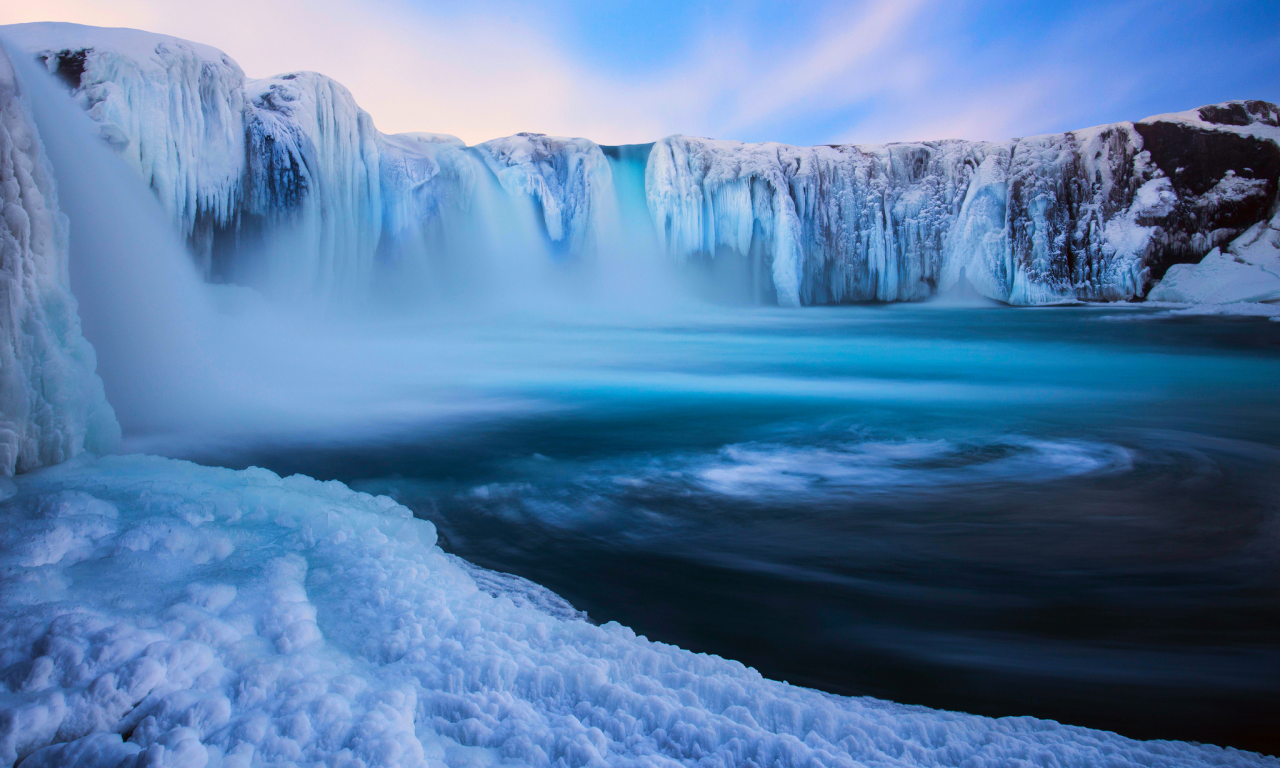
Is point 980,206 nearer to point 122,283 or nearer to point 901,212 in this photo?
point 901,212

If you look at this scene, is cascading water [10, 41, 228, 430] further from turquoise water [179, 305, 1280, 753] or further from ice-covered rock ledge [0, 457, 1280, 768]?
A: ice-covered rock ledge [0, 457, 1280, 768]

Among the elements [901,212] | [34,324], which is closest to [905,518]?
[34,324]

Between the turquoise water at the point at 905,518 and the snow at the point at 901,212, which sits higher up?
the snow at the point at 901,212

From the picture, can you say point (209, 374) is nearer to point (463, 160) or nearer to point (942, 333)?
point (463, 160)

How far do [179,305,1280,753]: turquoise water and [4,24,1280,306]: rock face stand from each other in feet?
12.4

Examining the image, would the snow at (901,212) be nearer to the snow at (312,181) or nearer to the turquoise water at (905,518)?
the snow at (312,181)

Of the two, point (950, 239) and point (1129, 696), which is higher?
point (950, 239)

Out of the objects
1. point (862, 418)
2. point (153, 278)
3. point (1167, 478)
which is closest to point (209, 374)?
point (153, 278)

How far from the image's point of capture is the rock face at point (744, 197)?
746 cm

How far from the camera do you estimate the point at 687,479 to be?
3.39 meters

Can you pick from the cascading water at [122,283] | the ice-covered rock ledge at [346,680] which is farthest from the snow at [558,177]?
the ice-covered rock ledge at [346,680]

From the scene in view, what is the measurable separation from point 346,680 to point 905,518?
233 cm

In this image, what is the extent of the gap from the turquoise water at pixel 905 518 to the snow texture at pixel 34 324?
98 centimetres

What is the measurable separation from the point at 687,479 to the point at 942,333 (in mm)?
8193
